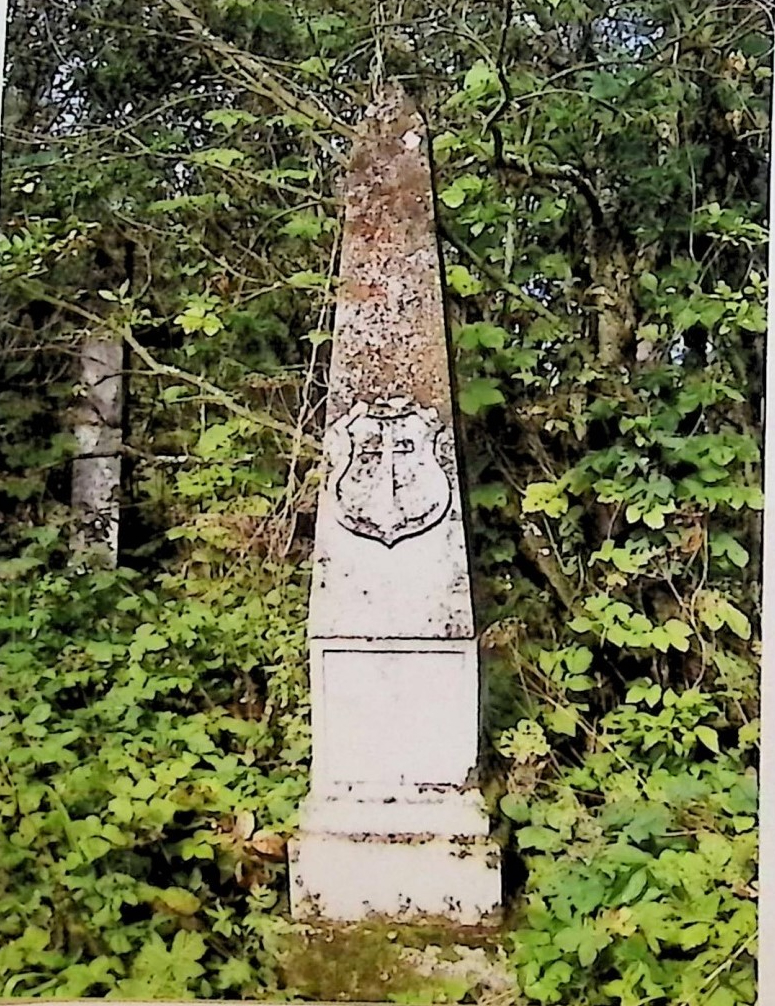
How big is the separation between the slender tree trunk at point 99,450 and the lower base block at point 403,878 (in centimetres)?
51

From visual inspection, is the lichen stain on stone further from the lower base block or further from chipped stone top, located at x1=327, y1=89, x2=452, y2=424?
chipped stone top, located at x1=327, y1=89, x2=452, y2=424

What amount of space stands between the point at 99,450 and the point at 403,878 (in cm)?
72

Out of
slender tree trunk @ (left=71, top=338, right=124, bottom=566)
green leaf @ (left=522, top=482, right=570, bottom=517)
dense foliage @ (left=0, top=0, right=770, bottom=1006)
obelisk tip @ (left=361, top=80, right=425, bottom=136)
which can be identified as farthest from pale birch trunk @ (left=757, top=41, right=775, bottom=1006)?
slender tree trunk @ (left=71, top=338, right=124, bottom=566)

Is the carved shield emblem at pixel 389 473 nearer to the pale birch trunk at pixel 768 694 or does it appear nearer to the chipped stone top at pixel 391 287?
the chipped stone top at pixel 391 287

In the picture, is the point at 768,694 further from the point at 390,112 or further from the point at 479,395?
the point at 390,112

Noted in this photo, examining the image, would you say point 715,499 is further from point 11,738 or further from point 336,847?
point 11,738

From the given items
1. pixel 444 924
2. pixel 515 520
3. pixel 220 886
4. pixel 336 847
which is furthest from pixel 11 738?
pixel 515 520

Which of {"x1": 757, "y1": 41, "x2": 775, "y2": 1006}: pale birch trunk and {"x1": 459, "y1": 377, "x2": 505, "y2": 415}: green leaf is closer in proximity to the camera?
{"x1": 757, "y1": 41, "x2": 775, "y2": 1006}: pale birch trunk

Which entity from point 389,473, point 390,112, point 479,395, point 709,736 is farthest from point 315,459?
point 709,736

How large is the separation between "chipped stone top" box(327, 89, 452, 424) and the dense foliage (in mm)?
38

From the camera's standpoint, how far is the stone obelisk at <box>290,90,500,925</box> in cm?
155

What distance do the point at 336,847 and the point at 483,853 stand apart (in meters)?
0.19

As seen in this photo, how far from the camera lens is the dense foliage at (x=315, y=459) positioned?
61.6 inches

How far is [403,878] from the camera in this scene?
1548 millimetres
